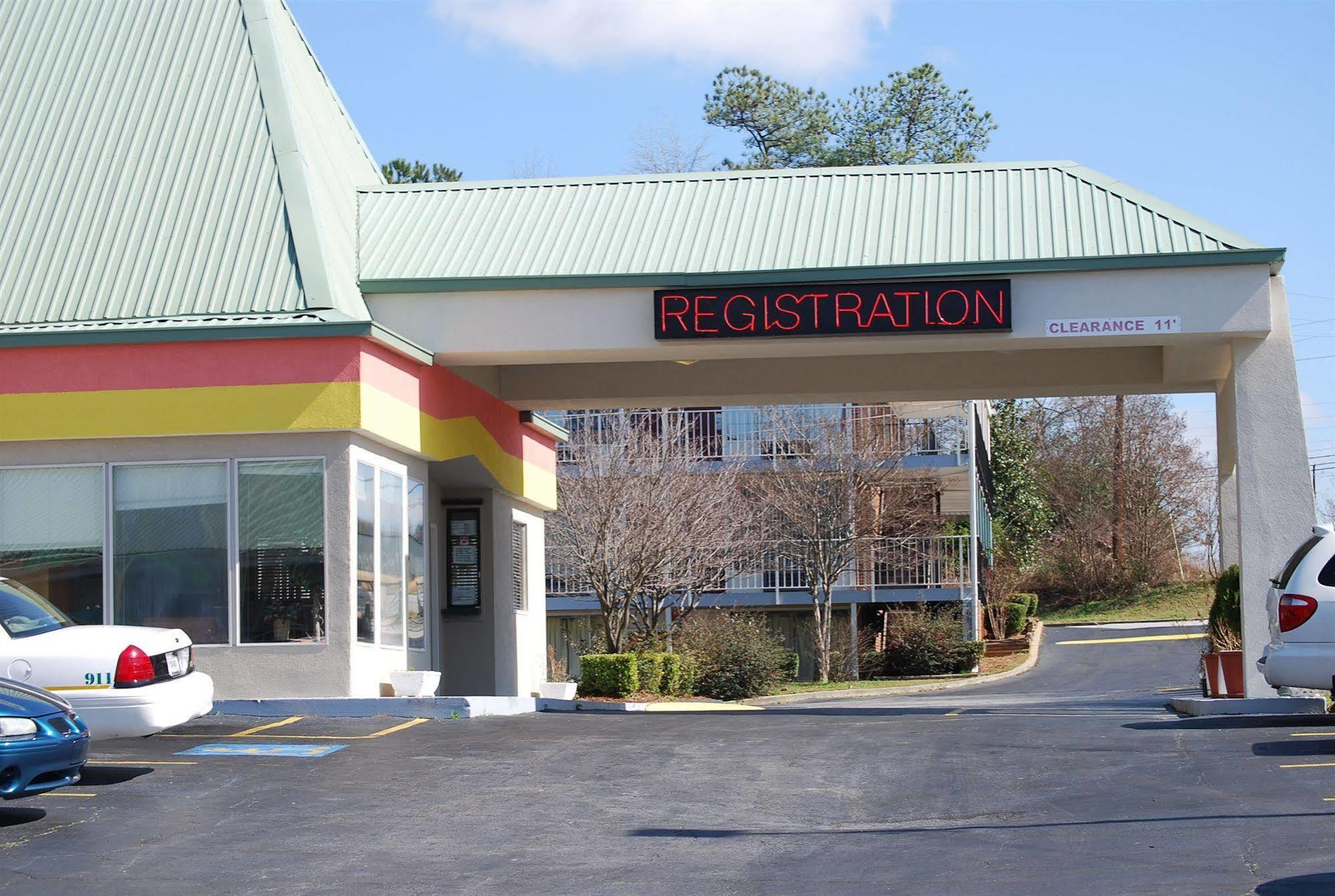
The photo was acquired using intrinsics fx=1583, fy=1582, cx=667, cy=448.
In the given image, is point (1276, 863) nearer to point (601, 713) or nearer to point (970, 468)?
point (601, 713)

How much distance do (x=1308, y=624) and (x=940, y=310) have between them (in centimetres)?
636

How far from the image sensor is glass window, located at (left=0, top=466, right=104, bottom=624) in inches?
723

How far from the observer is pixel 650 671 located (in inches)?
1050

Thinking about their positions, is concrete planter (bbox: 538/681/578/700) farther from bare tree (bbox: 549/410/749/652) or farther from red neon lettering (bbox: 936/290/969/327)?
red neon lettering (bbox: 936/290/969/327)

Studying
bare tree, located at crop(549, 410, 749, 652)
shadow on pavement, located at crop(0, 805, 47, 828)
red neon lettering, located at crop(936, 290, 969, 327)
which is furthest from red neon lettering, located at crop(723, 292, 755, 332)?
bare tree, located at crop(549, 410, 749, 652)

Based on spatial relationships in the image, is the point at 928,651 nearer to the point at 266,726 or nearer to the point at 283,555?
the point at 283,555

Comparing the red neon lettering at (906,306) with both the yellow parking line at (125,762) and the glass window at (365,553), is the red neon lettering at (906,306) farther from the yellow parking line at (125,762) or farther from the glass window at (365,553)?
the yellow parking line at (125,762)

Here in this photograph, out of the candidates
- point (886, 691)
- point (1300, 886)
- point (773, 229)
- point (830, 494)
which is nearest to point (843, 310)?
point (773, 229)

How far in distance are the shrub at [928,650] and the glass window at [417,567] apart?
19.7 m

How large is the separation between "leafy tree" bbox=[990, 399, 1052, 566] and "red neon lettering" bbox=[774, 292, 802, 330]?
35360 mm

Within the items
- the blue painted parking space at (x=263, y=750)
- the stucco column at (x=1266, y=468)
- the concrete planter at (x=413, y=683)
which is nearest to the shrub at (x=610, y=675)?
the concrete planter at (x=413, y=683)

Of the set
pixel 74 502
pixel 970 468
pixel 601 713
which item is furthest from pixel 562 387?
pixel 970 468

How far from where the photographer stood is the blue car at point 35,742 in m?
10.8

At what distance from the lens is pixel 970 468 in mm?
39094
